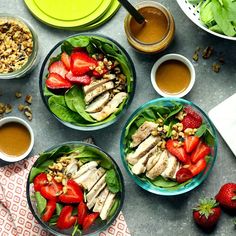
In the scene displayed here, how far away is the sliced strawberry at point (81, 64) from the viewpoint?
1.70 meters

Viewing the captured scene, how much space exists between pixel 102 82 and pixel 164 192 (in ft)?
1.12

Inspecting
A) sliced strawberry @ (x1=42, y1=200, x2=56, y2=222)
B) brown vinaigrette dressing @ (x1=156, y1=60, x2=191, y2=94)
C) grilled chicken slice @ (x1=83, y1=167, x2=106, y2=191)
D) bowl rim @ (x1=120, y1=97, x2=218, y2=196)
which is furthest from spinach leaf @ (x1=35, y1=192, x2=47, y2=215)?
brown vinaigrette dressing @ (x1=156, y1=60, x2=191, y2=94)

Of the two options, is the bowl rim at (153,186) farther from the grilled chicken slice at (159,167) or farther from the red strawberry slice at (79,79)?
the red strawberry slice at (79,79)

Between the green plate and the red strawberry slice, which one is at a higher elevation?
the green plate

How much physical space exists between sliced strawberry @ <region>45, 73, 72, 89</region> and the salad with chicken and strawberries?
201 mm

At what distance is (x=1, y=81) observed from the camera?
6.00ft

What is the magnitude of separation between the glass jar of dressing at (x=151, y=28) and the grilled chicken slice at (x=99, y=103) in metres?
0.16

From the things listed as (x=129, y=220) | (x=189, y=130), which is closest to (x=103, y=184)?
(x=129, y=220)

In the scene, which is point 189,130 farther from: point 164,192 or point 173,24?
point 173,24

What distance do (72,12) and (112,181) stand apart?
495 mm

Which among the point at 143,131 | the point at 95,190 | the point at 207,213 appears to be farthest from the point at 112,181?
the point at 207,213

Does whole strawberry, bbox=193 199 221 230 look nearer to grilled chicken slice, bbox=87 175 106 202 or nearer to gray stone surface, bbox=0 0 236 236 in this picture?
gray stone surface, bbox=0 0 236 236

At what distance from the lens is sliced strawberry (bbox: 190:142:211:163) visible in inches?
66.6

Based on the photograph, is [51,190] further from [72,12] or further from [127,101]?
[72,12]
